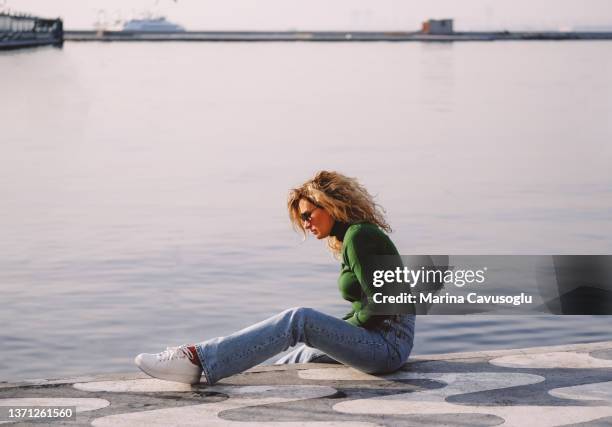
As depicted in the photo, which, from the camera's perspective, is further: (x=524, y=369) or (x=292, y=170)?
(x=292, y=170)

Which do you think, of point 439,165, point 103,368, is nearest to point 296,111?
point 439,165

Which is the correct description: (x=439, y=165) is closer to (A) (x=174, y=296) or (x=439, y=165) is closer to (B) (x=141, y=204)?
(B) (x=141, y=204)

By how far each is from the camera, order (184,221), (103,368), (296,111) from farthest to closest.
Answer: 1. (296,111)
2. (184,221)
3. (103,368)

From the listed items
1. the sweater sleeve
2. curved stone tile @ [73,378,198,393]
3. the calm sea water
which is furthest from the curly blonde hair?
the calm sea water

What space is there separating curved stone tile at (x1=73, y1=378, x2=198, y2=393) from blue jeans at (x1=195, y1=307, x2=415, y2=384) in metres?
0.18

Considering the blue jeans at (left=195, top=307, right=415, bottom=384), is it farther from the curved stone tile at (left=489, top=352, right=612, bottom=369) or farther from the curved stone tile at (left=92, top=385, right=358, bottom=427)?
the curved stone tile at (left=489, top=352, right=612, bottom=369)

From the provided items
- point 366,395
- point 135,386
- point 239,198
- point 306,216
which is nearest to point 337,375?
point 366,395

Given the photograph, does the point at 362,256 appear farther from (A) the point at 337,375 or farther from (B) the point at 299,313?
(A) the point at 337,375

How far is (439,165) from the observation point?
24797 millimetres

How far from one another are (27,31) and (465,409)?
10141 centimetres

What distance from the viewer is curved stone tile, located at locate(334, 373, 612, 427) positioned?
657cm

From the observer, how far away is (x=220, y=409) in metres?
6.77

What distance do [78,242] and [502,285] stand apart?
5.37m

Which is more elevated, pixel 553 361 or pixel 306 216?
pixel 306 216
